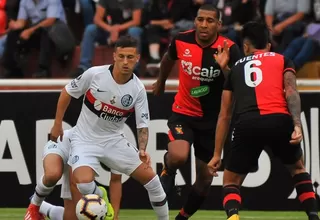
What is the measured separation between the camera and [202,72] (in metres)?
9.92

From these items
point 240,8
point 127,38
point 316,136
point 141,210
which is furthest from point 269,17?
point 127,38

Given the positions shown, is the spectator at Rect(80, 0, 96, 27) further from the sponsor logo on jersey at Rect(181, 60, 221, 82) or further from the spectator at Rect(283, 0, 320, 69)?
the sponsor logo on jersey at Rect(181, 60, 221, 82)

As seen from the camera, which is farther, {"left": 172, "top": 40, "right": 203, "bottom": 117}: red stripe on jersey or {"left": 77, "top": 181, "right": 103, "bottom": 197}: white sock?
{"left": 172, "top": 40, "right": 203, "bottom": 117}: red stripe on jersey

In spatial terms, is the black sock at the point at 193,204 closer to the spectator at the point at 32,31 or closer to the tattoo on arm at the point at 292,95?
the tattoo on arm at the point at 292,95

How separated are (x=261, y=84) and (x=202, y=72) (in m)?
1.34

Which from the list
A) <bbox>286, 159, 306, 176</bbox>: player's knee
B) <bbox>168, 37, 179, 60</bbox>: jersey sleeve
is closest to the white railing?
<bbox>168, 37, 179, 60</bbox>: jersey sleeve

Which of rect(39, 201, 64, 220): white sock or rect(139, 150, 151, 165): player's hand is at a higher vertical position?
rect(139, 150, 151, 165): player's hand

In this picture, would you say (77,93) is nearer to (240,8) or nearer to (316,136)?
(316,136)

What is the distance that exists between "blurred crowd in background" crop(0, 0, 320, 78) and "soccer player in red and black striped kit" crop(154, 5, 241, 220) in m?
3.17

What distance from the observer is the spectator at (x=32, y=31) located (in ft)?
44.0

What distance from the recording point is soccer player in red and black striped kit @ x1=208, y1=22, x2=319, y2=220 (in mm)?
8586

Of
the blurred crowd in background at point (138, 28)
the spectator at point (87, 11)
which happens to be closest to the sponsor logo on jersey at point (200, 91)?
the blurred crowd in background at point (138, 28)

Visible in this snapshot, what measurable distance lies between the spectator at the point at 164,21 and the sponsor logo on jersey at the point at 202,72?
130 inches

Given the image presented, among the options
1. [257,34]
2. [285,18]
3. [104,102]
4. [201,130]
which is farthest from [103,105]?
[285,18]
